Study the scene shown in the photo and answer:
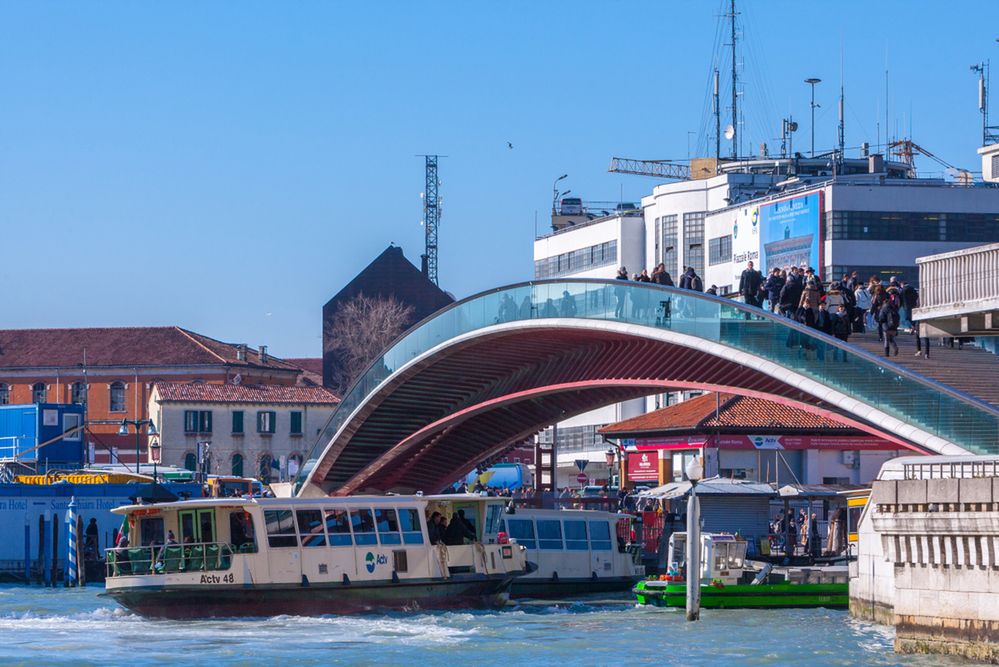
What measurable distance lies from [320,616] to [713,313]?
28.8ft

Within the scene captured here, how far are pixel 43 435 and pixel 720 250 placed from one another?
24.9 metres

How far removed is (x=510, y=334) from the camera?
40.9m

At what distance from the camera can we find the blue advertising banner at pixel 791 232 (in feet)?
199

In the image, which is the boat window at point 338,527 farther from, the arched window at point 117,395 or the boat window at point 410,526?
the arched window at point 117,395

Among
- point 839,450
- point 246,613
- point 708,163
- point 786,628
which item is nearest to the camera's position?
point 786,628

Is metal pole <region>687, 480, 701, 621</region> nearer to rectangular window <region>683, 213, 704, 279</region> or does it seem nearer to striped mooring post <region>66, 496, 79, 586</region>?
striped mooring post <region>66, 496, 79, 586</region>

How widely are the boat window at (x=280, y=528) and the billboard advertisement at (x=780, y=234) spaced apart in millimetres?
30907

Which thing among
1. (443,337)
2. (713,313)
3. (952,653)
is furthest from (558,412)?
(952,653)

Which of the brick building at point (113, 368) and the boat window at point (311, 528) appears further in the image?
the brick building at point (113, 368)

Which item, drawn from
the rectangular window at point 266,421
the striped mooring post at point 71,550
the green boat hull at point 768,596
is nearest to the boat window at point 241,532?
the green boat hull at point 768,596

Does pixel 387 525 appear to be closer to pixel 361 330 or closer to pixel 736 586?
pixel 736 586

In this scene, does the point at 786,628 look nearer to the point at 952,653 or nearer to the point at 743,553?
the point at 743,553

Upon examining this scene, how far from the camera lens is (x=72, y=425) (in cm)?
5628

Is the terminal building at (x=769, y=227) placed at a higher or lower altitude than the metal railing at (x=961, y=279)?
higher
